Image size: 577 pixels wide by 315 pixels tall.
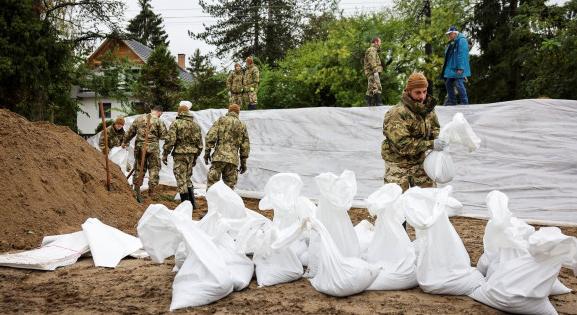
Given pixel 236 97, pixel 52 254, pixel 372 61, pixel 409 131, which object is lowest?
pixel 52 254

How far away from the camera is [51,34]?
1405cm

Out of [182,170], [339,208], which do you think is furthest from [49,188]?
[339,208]

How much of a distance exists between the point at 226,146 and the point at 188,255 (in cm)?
405

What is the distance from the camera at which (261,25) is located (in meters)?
29.4

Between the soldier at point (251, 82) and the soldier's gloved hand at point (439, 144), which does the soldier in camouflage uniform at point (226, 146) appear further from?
the soldier at point (251, 82)

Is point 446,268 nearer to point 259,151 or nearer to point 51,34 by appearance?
point 259,151

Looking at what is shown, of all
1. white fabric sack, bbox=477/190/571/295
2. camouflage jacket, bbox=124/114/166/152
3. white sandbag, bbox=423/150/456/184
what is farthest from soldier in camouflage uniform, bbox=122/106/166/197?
white fabric sack, bbox=477/190/571/295

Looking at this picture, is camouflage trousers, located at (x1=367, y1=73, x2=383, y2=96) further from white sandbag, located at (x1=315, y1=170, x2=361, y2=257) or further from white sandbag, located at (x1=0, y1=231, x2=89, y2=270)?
white sandbag, located at (x1=315, y1=170, x2=361, y2=257)

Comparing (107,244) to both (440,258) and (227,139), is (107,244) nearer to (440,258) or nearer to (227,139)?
(227,139)

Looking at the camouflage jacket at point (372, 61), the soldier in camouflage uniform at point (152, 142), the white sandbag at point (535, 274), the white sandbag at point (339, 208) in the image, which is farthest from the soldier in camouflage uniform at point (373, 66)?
the white sandbag at point (535, 274)

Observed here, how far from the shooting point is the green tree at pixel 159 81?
2675cm

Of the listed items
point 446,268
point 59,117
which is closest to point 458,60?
point 446,268

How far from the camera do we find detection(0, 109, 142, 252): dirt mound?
5.96 meters

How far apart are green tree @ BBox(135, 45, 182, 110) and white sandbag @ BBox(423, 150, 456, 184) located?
23536 millimetres
